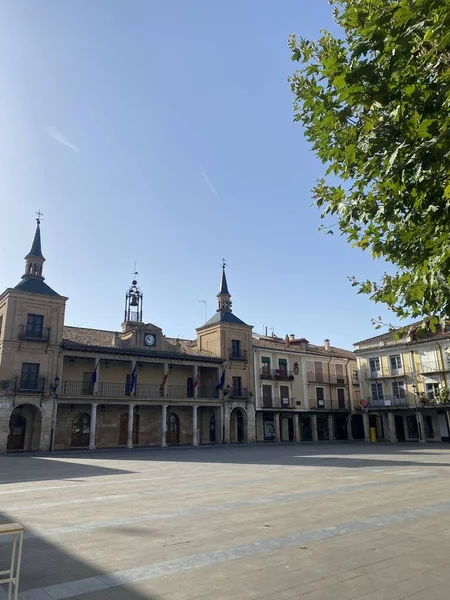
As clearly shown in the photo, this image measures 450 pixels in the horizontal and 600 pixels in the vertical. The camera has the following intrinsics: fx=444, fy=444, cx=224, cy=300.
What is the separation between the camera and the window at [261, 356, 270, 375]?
41.3 m

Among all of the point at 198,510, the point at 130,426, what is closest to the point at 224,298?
the point at 130,426

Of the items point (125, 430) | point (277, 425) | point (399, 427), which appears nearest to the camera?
point (125, 430)

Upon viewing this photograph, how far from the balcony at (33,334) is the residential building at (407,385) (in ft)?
88.8

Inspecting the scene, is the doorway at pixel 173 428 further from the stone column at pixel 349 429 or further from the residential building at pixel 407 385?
the stone column at pixel 349 429

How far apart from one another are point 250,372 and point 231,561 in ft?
113

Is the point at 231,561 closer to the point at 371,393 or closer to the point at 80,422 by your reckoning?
the point at 80,422

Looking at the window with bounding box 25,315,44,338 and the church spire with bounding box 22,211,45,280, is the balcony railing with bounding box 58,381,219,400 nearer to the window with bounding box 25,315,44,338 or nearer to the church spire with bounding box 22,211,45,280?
the window with bounding box 25,315,44,338

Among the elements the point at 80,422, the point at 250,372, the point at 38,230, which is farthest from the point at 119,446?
the point at 38,230

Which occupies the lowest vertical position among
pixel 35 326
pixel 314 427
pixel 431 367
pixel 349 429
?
pixel 349 429

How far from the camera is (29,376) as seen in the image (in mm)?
28156

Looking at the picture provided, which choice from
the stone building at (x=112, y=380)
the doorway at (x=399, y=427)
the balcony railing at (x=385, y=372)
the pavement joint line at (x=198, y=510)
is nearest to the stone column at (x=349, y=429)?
the doorway at (x=399, y=427)

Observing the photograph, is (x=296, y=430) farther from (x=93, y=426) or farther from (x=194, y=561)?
(x=194, y=561)

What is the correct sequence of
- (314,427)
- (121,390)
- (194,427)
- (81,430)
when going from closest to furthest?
1. (81,430)
2. (121,390)
3. (194,427)
4. (314,427)

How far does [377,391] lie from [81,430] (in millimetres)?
25972
